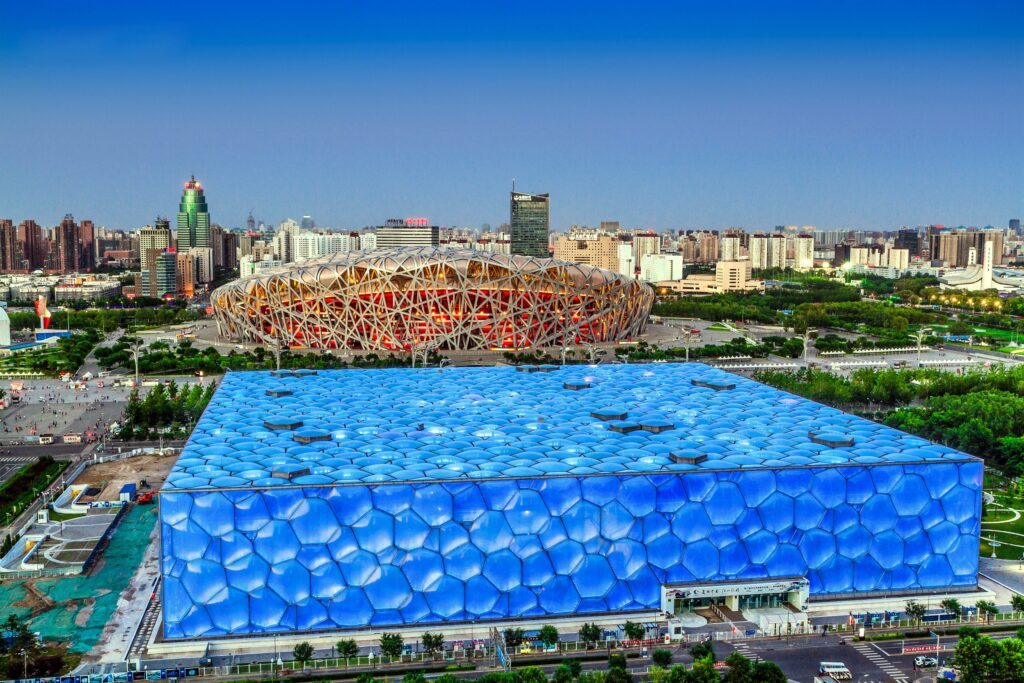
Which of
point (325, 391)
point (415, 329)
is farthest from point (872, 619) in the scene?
point (415, 329)

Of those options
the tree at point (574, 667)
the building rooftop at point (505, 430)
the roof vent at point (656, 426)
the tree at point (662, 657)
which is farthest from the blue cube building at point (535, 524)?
the tree at point (574, 667)

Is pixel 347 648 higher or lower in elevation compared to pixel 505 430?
lower

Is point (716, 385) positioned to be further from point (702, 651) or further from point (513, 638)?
point (513, 638)

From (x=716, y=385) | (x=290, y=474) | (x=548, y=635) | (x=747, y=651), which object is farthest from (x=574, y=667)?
(x=716, y=385)

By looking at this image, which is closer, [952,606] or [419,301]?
[952,606]

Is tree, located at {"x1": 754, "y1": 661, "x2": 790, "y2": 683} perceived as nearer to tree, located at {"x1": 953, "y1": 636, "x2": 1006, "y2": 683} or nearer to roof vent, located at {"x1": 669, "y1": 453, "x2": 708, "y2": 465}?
tree, located at {"x1": 953, "y1": 636, "x2": 1006, "y2": 683}

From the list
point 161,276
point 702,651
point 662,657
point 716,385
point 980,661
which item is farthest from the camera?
point 161,276

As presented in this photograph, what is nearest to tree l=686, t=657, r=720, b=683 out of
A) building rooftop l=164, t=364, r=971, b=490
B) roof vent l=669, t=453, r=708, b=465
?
building rooftop l=164, t=364, r=971, b=490
